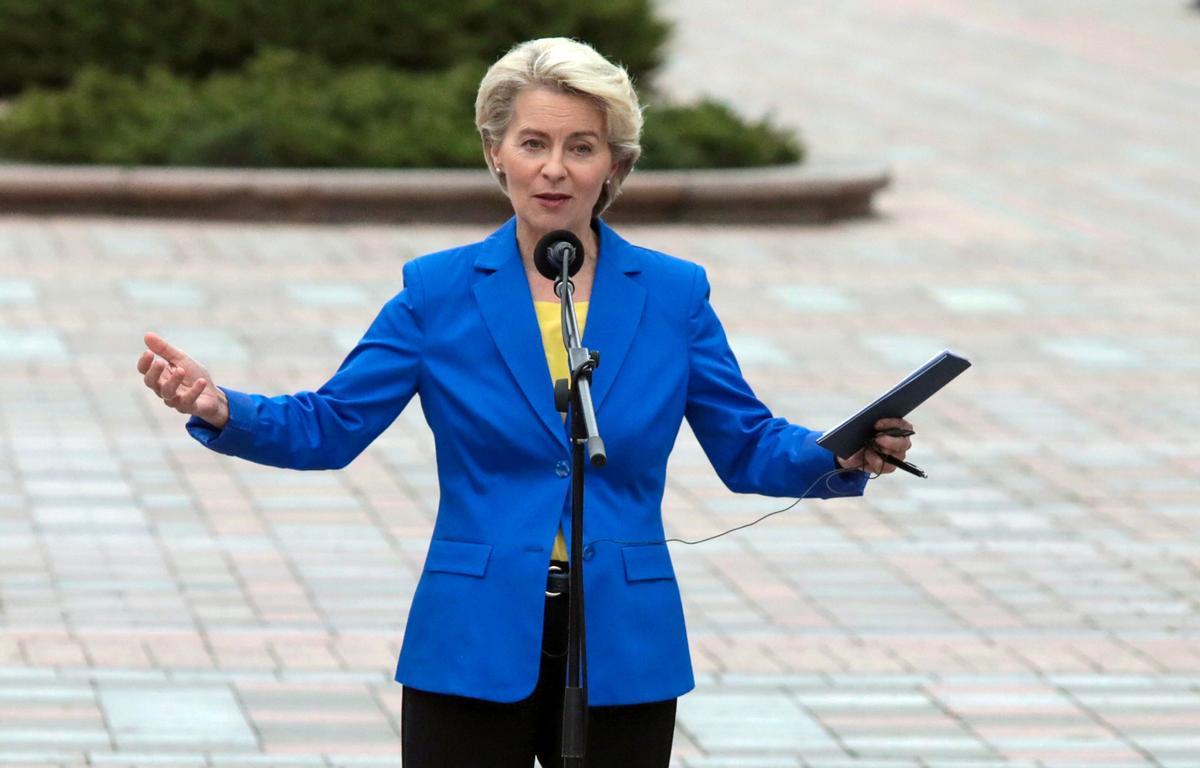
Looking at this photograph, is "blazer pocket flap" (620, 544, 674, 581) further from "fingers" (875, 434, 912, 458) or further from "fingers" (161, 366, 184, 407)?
"fingers" (161, 366, 184, 407)

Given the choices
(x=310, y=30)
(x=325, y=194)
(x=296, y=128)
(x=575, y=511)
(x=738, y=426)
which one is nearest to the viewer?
(x=575, y=511)

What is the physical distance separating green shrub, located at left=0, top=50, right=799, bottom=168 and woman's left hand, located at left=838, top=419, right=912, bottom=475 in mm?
11472

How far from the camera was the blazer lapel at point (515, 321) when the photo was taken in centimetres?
350

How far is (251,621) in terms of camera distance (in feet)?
22.4

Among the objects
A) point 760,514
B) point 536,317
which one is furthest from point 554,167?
point 760,514

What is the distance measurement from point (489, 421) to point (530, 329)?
0.17 m

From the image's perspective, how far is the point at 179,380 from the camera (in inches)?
134

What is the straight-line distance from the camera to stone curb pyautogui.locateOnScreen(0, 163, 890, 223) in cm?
1416

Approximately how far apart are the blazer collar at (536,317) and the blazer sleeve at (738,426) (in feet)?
0.44

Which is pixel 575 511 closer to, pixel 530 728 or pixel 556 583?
pixel 556 583

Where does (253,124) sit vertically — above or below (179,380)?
below

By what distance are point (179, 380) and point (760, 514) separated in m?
5.08

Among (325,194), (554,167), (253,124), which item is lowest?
(325,194)

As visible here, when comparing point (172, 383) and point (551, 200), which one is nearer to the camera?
point (172, 383)
